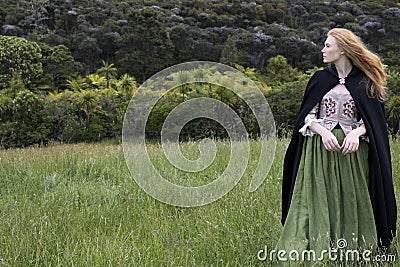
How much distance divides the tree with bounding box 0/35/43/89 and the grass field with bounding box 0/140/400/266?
58.6ft

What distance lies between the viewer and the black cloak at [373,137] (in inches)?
99.3

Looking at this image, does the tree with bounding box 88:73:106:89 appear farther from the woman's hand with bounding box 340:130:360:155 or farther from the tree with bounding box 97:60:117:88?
the woman's hand with bounding box 340:130:360:155

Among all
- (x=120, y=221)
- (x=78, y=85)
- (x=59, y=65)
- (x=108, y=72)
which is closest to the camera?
(x=120, y=221)

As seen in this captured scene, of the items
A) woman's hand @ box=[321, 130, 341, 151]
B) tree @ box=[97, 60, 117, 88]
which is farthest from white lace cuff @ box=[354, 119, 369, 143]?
tree @ box=[97, 60, 117, 88]

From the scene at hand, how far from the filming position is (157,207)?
12.7 feet

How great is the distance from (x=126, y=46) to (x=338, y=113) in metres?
23.2

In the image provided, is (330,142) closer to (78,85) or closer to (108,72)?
(78,85)

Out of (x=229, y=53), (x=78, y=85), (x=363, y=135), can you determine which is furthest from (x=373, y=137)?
(x=229, y=53)

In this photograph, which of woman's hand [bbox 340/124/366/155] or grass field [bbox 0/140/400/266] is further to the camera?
grass field [bbox 0/140/400/266]

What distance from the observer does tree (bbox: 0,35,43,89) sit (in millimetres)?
21547

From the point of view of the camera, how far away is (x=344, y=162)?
2.54 metres

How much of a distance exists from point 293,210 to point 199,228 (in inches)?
32.4

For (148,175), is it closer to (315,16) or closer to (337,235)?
(337,235)

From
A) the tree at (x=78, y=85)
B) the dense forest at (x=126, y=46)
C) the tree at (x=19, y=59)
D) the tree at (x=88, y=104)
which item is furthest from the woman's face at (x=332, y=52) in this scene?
the tree at (x=19, y=59)
